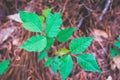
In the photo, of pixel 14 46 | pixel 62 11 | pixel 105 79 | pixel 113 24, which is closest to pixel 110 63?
pixel 105 79

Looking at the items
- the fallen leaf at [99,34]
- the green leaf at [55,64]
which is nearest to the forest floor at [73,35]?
the fallen leaf at [99,34]

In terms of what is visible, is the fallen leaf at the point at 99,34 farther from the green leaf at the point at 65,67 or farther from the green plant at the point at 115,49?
the green leaf at the point at 65,67

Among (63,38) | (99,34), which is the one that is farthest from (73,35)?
(63,38)

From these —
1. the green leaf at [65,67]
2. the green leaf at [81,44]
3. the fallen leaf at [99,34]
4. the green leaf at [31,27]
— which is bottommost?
the green leaf at [65,67]

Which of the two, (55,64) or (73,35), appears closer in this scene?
(55,64)

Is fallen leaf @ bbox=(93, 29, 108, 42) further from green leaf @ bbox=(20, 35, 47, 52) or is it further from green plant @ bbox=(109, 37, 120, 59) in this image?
green leaf @ bbox=(20, 35, 47, 52)

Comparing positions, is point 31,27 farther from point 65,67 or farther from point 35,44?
point 65,67

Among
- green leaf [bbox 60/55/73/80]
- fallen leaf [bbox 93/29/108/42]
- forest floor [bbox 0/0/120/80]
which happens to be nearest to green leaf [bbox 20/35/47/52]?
green leaf [bbox 60/55/73/80]
